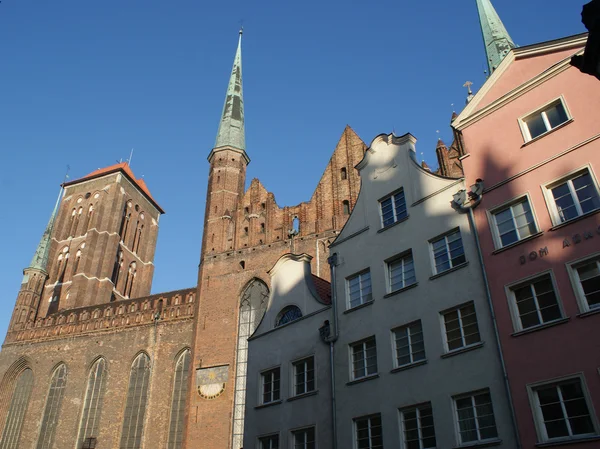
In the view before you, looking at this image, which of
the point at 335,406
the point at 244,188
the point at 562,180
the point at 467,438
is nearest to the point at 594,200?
the point at 562,180

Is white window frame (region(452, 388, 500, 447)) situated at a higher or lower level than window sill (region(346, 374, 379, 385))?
lower

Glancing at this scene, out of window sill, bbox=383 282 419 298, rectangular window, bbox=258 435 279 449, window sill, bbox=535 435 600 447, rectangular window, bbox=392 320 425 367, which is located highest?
window sill, bbox=383 282 419 298

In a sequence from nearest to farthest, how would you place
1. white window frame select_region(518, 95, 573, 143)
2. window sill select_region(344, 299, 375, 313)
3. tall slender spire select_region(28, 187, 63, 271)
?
white window frame select_region(518, 95, 573, 143) < window sill select_region(344, 299, 375, 313) < tall slender spire select_region(28, 187, 63, 271)

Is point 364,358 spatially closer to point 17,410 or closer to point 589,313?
point 589,313

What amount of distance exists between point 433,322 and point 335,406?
3298mm

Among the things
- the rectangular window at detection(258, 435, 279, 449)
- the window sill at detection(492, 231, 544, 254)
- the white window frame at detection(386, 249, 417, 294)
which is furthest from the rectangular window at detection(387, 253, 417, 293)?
the rectangular window at detection(258, 435, 279, 449)

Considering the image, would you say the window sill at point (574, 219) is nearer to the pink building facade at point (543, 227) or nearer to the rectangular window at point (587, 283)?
the pink building facade at point (543, 227)

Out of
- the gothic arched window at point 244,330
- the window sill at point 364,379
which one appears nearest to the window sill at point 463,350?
the window sill at point 364,379

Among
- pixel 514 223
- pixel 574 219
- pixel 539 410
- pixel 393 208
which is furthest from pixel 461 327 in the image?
pixel 393 208

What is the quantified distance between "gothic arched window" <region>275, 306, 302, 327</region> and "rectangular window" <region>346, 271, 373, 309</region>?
6.71ft

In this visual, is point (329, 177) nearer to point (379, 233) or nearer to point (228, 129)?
point (228, 129)

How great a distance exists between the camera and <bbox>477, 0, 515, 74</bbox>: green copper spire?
86.5 ft

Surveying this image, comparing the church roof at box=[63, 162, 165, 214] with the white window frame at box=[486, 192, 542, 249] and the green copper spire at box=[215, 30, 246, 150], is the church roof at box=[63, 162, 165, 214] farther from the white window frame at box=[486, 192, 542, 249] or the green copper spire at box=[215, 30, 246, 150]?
the white window frame at box=[486, 192, 542, 249]

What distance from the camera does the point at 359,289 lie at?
14594 mm
